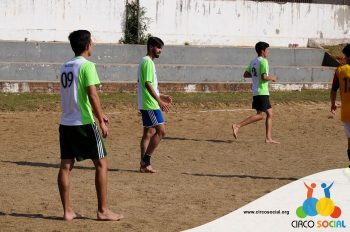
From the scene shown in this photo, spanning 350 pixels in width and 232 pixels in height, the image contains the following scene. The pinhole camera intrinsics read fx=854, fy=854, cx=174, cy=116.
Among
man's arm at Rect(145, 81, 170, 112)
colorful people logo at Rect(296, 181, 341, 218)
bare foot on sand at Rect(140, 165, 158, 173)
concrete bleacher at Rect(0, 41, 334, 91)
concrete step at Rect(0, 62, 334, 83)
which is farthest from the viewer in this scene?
concrete bleacher at Rect(0, 41, 334, 91)

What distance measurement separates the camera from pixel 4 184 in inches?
408

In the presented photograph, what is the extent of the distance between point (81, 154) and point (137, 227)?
37.0 inches

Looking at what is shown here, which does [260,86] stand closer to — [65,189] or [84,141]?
[84,141]

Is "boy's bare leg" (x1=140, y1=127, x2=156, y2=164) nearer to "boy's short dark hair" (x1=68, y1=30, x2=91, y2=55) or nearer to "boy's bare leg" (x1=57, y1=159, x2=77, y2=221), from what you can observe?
"boy's bare leg" (x1=57, y1=159, x2=77, y2=221)

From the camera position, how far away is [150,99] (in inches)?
449

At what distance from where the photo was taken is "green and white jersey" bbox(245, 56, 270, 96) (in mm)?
14500

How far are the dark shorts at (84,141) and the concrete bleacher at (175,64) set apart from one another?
11359 millimetres

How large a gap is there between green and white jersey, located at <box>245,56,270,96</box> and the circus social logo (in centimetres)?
549

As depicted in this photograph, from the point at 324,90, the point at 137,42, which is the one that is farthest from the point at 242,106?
the point at 137,42

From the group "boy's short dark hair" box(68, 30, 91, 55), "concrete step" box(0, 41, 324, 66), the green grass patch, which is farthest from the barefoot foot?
"concrete step" box(0, 41, 324, 66)

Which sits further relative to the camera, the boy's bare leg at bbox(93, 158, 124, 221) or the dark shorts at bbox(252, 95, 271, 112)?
the dark shorts at bbox(252, 95, 271, 112)

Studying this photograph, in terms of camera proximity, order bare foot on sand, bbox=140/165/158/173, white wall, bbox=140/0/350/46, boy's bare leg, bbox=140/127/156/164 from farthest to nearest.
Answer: white wall, bbox=140/0/350/46, boy's bare leg, bbox=140/127/156/164, bare foot on sand, bbox=140/165/158/173

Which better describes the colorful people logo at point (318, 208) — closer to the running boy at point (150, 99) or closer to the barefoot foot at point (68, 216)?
the barefoot foot at point (68, 216)

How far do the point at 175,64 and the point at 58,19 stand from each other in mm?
3503
